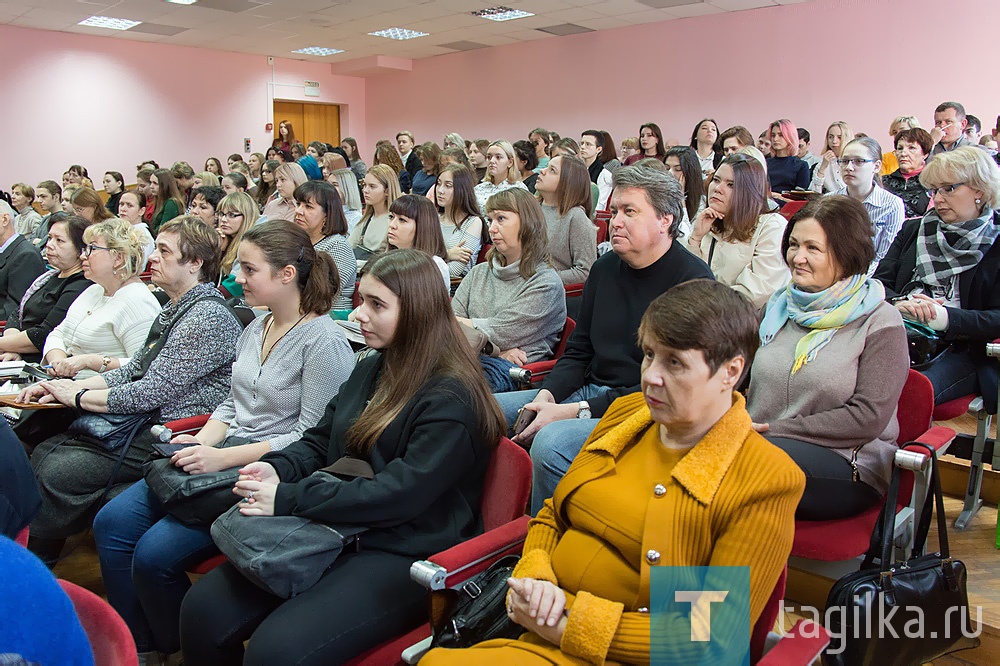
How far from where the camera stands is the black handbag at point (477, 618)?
1.39 metres

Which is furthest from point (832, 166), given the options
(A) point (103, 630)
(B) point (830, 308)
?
(A) point (103, 630)

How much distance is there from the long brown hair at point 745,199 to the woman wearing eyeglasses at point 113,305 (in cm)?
239

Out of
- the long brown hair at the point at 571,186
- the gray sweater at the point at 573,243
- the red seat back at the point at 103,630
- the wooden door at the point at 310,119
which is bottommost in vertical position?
the red seat back at the point at 103,630

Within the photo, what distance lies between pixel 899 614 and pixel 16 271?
4.80 meters

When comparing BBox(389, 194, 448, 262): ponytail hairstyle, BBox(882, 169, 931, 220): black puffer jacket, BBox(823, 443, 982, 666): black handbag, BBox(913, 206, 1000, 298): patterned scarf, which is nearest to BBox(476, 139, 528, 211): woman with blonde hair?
BBox(389, 194, 448, 262): ponytail hairstyle

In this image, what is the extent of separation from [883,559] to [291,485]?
128cm

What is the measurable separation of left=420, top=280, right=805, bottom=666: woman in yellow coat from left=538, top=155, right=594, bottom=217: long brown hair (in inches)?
105

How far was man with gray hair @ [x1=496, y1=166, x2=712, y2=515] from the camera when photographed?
2170 mm

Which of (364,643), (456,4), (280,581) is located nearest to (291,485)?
(280,581)

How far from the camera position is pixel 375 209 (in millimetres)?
4762

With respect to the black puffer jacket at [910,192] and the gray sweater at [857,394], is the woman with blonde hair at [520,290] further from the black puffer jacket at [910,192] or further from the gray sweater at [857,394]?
the black puffer jacket at [910,192]

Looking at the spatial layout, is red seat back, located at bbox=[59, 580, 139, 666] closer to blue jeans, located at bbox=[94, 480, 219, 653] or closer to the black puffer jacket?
blue jeans, located at bbox=[94, 480, 219, 653]

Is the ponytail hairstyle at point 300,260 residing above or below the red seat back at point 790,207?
below

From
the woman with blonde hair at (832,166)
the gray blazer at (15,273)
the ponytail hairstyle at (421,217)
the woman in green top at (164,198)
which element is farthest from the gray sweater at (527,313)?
the woman in green top at (164,198)
